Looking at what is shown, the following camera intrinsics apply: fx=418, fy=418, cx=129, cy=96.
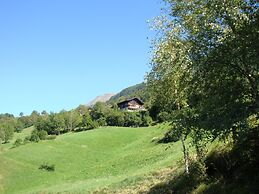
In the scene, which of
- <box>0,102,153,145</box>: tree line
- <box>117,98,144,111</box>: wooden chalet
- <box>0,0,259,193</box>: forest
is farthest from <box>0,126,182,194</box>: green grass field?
<box>117,98,144,111</box>: wooden chalet

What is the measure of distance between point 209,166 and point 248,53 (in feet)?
33.6

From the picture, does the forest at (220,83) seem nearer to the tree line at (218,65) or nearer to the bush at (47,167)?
the tree line at (218,65)

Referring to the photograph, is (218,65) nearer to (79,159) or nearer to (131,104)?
(79,159)

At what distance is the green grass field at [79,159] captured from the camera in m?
56.4

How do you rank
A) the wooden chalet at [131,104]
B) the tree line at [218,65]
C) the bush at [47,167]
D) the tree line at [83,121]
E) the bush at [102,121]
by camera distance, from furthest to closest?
the wooden chalet at [131,104] → the bush at [102,121] → the tree line at [83,121] → the bush at [47,167] → the tree line at [218,65]

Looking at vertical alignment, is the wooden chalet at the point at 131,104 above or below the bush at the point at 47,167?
above

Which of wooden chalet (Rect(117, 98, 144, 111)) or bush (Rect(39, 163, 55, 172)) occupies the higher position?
wooden chalet (Rect(117, 98, 144, 111))

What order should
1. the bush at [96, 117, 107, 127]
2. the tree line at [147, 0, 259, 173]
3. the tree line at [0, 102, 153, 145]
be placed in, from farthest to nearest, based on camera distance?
the bush at [96, 117, 107, 127] < the tree line at [0, 102, 153, 145] < the tree line at [147, 0, 259, 173]

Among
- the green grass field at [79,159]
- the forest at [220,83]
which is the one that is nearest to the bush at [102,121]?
the green grass field at [79,159]

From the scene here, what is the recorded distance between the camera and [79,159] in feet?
280

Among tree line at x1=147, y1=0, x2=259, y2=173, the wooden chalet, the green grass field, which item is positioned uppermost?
the wooden chalet

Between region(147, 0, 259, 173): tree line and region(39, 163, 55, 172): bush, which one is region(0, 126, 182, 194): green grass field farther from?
region(147, 0, 259, 173): tree line

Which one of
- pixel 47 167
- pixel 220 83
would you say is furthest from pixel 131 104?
pixel 220 83

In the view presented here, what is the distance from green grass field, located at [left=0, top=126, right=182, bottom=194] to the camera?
56375 mm
